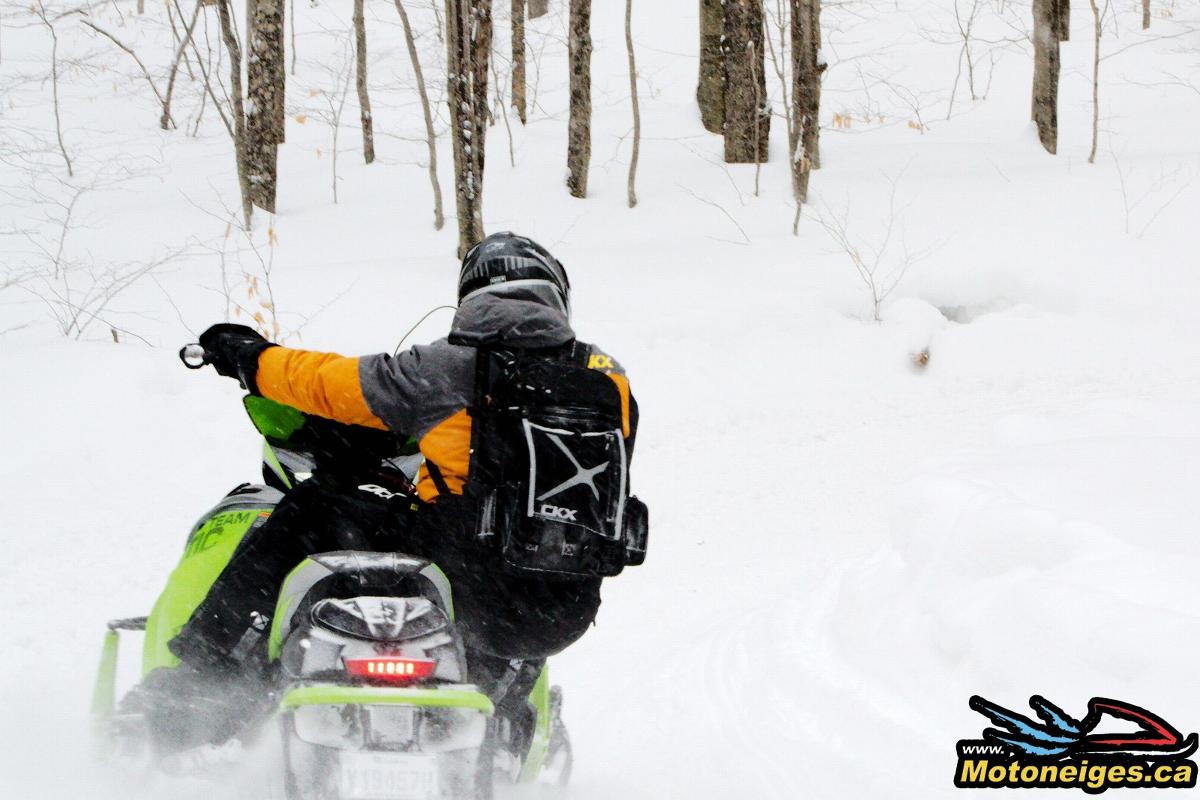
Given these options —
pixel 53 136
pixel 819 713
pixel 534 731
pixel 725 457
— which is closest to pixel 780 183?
pixel 725 457

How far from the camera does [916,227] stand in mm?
11656

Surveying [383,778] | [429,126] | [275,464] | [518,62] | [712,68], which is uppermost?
[518,62]

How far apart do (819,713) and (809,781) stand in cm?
56

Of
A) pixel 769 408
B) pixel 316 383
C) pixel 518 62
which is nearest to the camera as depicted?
pixel 316 383

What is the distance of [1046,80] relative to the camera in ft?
47.2

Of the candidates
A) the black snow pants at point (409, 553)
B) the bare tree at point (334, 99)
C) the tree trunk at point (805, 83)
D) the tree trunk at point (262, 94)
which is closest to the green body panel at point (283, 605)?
the black snow pants at point (409, 553)

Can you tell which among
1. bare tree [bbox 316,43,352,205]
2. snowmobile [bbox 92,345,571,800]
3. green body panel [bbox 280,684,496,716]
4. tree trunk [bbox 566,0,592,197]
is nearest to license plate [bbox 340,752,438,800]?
snowmobile [bbox 92,345,571,800]

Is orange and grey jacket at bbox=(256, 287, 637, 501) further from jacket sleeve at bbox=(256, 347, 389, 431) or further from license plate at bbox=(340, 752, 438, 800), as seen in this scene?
license plate at bbox=(340, 752, 438, 800)

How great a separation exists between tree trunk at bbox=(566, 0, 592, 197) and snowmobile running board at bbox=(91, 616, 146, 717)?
1032cm

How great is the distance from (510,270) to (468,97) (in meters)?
7.05

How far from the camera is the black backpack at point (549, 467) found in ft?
9.04

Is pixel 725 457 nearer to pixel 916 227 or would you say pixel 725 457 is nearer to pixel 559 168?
pixel 916 227

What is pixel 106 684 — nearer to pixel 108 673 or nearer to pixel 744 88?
pixel 108 673

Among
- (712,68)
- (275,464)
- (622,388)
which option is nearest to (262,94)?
(712,68)
